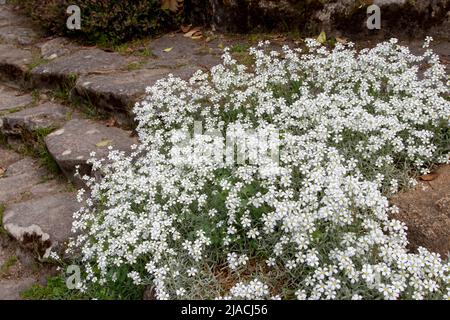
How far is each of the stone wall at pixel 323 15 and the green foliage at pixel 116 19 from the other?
0.65 metres

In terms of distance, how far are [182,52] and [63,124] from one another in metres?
1.69

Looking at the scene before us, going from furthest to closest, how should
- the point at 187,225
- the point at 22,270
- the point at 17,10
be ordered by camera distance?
the point at 17,10 → the point at 22,270 → the point at 187,225

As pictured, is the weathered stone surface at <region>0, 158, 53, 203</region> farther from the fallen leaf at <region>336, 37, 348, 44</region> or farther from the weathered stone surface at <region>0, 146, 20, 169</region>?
the fallen leaf at <region>336, 37, 348, 44</region>

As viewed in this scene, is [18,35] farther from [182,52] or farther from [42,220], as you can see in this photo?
[42,220]

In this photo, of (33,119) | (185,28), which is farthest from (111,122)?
(185,28)

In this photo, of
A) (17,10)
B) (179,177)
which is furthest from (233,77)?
(17,10)

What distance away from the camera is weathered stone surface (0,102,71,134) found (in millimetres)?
5023

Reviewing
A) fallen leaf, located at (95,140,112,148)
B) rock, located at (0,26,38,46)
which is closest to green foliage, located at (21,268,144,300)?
fallen leaf, located at (95,140,112,148)

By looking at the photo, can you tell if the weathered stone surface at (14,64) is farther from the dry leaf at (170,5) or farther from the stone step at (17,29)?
the dry leaf at (170,5)

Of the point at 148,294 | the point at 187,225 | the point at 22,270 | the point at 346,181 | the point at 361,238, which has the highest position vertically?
the point at 346,181

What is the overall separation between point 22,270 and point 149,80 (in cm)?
231

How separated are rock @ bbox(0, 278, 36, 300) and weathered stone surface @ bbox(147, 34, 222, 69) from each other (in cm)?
284

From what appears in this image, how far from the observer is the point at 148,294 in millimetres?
3057

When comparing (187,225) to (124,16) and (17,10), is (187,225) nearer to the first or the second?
(124,16)
